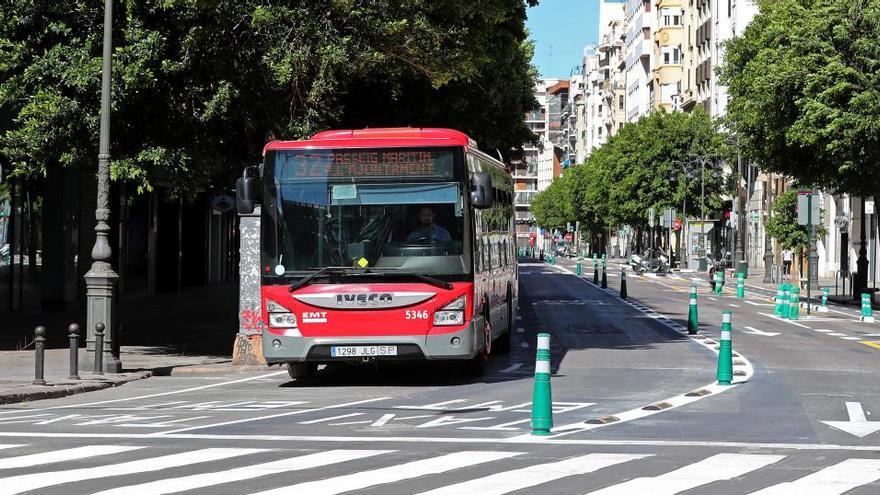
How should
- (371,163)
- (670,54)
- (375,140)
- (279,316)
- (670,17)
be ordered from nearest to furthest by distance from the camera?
(279,316)
(371,163)
(375,140)
(670,17)
(670,54)

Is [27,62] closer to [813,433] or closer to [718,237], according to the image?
[813,433]

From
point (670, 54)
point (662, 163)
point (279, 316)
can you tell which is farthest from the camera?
point (670, 54)

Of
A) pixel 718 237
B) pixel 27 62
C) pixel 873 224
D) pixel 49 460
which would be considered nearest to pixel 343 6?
pixel 27 62

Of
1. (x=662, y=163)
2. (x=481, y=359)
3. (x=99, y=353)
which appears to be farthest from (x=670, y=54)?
(x=99, y=353)

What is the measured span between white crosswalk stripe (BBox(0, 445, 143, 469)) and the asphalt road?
0.02 m

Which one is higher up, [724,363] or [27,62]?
[27,62]

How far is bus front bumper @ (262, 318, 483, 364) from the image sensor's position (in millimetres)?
19062

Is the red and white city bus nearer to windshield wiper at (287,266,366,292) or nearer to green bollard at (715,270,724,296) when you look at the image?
windshield wiper at (287,266,366,292)

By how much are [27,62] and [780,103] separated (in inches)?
1096

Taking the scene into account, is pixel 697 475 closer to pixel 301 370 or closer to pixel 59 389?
pixel 59 389

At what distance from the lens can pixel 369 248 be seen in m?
19.2

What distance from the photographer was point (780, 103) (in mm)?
46938

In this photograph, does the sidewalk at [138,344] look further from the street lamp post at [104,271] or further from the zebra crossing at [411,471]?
the zebra crossing at [411,471]

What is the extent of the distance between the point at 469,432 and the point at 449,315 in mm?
5373
